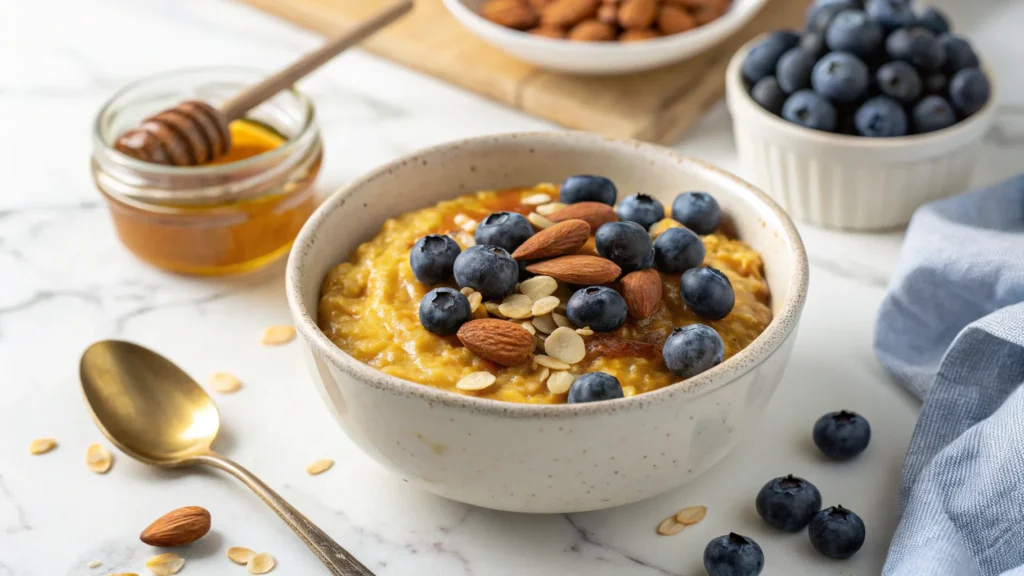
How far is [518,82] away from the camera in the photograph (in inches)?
98.8

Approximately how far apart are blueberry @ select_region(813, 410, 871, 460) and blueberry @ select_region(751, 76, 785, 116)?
763 mm

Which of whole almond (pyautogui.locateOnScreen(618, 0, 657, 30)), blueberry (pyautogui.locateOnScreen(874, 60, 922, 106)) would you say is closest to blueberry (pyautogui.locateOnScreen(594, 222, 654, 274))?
blueberry (pyautogui.locateOnScreen(874, 60, 922, 106))

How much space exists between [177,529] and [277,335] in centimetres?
49

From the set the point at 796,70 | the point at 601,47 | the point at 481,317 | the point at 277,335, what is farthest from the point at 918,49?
the point at 277,335

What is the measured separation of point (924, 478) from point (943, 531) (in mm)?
97

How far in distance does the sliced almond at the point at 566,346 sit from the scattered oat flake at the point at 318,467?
0.41m

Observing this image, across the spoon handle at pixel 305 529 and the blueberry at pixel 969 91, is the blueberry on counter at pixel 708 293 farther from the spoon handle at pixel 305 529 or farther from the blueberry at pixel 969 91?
the blueberry at pixel 969 91

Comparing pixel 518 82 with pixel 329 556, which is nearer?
pixel 329 556

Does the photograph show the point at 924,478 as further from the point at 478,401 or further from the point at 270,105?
the point at 270,105

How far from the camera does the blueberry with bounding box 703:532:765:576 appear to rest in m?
1.35

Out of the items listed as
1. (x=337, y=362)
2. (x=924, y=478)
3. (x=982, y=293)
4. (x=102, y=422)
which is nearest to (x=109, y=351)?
(x=102, y=422)

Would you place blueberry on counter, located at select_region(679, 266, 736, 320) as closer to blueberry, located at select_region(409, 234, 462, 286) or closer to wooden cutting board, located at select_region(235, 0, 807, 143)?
blueberry, located at select_region(409, 234, 462, 286)

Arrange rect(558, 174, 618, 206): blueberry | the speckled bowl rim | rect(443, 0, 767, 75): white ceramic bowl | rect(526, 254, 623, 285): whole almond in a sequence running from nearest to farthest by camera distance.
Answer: the speckled bowl rim, rect(526, 254, 623, 285): whole almond, rect(558, 174, 618, 206): blueberry, rect(443, 0, 767, 75): white ceramic bowl

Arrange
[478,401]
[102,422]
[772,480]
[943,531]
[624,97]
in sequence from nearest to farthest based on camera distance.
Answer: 1. [478,401]
2. [943,531]
3. [772,480]
4. [102,422]
5. [624,97]
